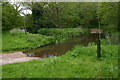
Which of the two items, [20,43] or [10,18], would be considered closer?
[20,43]

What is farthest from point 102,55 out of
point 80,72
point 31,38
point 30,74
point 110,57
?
point 31,38

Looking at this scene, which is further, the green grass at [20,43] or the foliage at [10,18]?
the foliage at [10,18]

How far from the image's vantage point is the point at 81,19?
24.3 m

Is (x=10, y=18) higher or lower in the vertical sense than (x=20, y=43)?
higher

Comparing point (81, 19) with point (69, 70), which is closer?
point (69, 70)

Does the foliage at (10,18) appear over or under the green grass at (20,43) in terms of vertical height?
over

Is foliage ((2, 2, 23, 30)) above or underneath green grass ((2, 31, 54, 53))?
above

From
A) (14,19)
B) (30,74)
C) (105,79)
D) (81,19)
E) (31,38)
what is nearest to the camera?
(105,79)

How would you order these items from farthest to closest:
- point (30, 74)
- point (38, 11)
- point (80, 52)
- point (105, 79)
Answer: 1. point (38, 11)
2. point (80, 52)
3. point (30, 74)
4. point (105, 79)

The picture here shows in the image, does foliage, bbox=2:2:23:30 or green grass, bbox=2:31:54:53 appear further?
foliage, bbox=2:2:23:30

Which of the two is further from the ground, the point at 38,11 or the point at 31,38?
the point at 38,11

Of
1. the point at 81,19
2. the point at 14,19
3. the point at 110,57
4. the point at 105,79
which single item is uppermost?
the point at 81,19

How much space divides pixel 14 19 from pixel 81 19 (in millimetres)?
14395

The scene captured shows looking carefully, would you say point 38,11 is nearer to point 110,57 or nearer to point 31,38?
point 31,38
